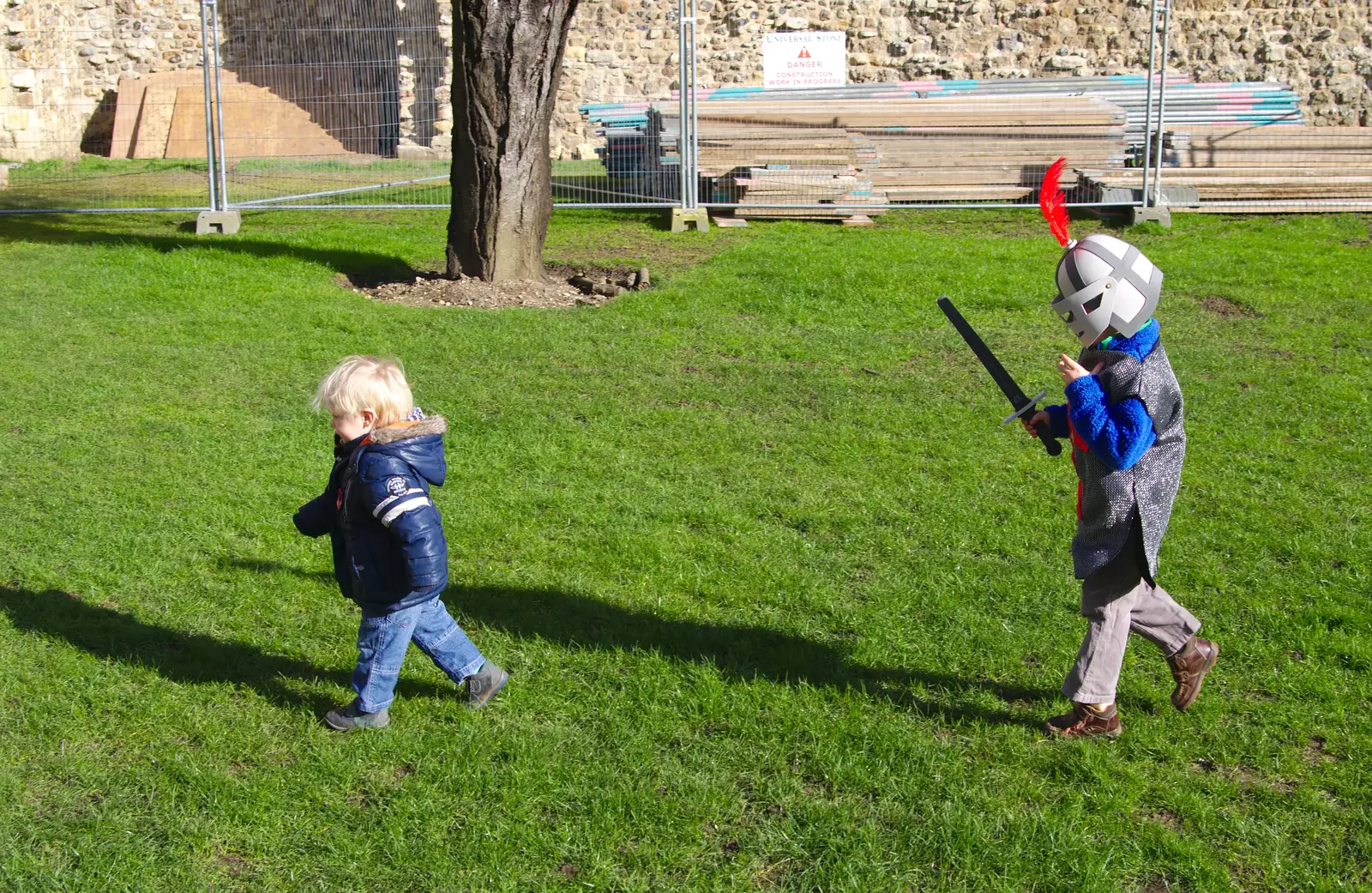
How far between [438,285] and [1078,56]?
16.0 metres

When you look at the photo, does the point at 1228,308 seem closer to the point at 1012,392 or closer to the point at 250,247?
the point at 1012,392

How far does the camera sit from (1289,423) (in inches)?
257

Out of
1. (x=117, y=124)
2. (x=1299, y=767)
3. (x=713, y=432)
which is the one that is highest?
(x=117, y=124)

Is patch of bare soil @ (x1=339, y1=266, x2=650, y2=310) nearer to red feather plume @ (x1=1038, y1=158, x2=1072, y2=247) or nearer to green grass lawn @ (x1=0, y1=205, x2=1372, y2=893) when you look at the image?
green grass lawn @ (x1=0, y1=205, x2=1372, y2=893)

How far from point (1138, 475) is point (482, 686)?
203 cm

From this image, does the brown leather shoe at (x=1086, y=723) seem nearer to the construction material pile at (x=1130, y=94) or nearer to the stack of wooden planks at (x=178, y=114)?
the construction material pile at (x=1130, y=94)

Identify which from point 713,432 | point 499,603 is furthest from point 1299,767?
point 713,432

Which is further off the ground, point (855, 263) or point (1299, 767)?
point (855, 263)

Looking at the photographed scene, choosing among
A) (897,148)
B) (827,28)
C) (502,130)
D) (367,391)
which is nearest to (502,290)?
(502,130)

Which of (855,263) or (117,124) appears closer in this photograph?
(855,263)

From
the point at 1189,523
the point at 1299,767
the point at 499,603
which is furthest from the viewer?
the point at 1189,523

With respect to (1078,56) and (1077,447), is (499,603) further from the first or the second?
(1078,56)

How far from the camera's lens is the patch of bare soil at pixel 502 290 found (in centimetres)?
920

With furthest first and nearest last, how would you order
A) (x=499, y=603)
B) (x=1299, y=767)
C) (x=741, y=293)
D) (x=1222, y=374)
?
(x=741, y=293)
(x=1222, y=374)
(x=499, y=603)
(x=1299, y=767)
